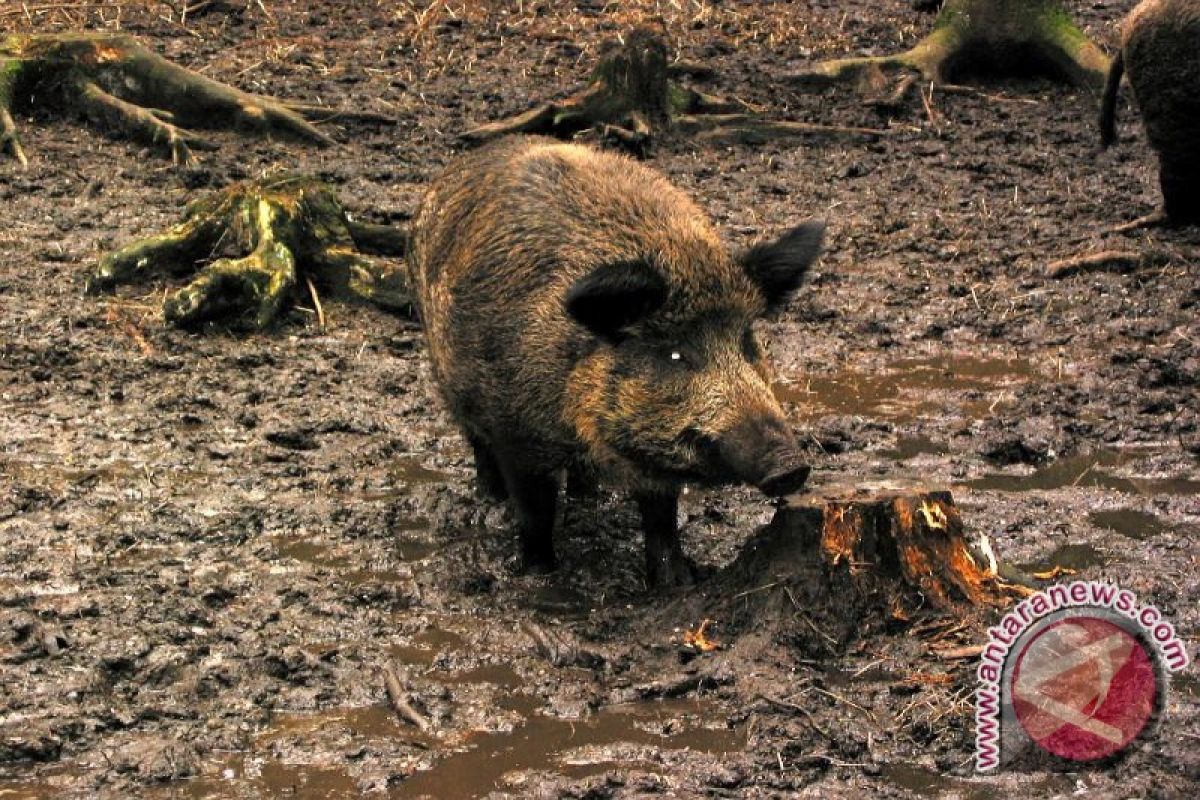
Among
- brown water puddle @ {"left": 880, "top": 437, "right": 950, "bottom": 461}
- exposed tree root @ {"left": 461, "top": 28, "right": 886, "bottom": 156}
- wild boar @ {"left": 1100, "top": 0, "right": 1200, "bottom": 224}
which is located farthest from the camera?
exposed tree root @ {"left": 461, "top": 28, "right": 886, "bottom": 156}

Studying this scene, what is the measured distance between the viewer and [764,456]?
537 centimetres

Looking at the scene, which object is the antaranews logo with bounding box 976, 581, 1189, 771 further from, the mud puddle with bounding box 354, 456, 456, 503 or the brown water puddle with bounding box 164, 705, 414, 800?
the mud puddle with bounding box 354, 456, 456, 503

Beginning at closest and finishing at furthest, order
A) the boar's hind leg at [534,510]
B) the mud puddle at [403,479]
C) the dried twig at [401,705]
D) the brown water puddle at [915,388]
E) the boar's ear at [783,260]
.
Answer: the dried twig at [401,705] → the boar's ear at [783,260] → the boar's hind leg at [534,510] → the mud puddle at [403,479] → the brown water puddle at [915,388]

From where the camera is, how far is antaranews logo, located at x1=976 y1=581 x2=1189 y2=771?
183 inches

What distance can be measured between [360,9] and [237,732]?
36.8 feet

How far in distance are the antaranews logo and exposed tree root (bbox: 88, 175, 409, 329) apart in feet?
17.7

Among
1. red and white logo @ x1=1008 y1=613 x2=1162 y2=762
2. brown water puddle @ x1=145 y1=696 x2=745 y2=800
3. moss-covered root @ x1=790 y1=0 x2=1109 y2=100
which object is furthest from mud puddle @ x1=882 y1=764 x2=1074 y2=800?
moss-covered root @ x1=790 y1=0 x2=1109 y2=100

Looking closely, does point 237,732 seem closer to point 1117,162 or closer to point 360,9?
point 1117,162

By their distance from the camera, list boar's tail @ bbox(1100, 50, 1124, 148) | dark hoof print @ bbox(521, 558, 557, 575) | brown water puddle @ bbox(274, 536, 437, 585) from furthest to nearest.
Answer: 1. boar's tail @ bbox(1100, 50, 1124, 148)
2. dark hoof print @ bbox(521, 558, 557, 575)
3. brown water puddle @ bbox(274, 536, 437, 585)

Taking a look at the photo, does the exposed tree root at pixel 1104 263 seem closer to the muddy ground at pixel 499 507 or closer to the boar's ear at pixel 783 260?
the muddy ground at pixel 499 507

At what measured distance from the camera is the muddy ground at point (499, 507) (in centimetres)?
486

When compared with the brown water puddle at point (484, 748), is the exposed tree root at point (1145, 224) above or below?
above

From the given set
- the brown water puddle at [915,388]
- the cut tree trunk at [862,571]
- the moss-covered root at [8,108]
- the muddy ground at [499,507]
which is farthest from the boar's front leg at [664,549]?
the moss-covered root at [8,108]

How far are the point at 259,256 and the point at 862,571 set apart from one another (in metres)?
5.10
